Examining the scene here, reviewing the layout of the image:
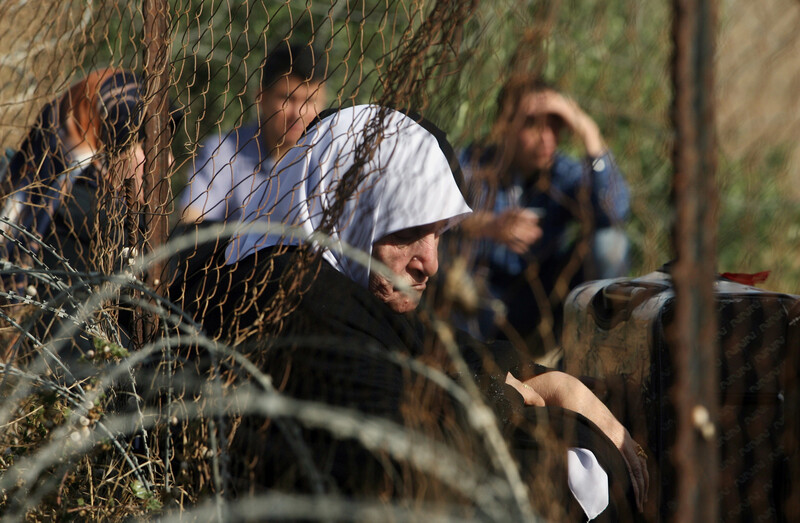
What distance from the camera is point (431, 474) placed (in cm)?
154

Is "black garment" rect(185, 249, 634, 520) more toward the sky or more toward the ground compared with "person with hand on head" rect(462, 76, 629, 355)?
more toward the ground

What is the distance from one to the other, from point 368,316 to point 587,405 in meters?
0.75

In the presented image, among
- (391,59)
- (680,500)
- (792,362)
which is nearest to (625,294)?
(792,362)

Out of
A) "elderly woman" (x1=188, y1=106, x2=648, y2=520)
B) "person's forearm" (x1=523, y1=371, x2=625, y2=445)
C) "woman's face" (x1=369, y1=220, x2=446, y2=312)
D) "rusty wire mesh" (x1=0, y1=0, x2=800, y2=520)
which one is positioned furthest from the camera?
"person's forearm" (x1=523, y1=371, x2=625, y2=445)

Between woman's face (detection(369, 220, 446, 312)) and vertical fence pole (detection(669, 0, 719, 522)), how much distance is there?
107cm

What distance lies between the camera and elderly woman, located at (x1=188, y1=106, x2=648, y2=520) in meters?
1.86

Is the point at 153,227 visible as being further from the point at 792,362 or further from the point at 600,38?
the point at 792,362

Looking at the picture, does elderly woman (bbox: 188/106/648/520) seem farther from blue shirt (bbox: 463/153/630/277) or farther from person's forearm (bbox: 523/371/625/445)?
blue shirt (bbox: 463/153/630/277)

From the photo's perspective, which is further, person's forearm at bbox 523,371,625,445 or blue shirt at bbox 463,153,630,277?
person's forearm at bbox 523,371,625,445

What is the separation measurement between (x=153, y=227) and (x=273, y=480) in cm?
90

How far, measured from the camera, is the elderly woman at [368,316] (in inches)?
73.2

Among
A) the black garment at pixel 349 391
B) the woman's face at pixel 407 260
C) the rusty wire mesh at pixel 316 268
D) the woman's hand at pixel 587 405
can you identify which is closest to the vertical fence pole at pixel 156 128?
the rusty wire mesh at pixel 316 268

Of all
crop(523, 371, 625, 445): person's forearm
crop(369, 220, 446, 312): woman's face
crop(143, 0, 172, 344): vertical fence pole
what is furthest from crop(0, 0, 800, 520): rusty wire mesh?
crop(369, 220, 446, 312): woman's face

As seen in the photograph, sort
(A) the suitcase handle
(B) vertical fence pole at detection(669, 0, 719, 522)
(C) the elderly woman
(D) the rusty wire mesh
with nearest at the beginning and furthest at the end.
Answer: (B) vertical fence pole at detection(669, 0, 719, 522), (D) the rusty wire mesh, (C) the elderly woman, (A) the suitcase handle
